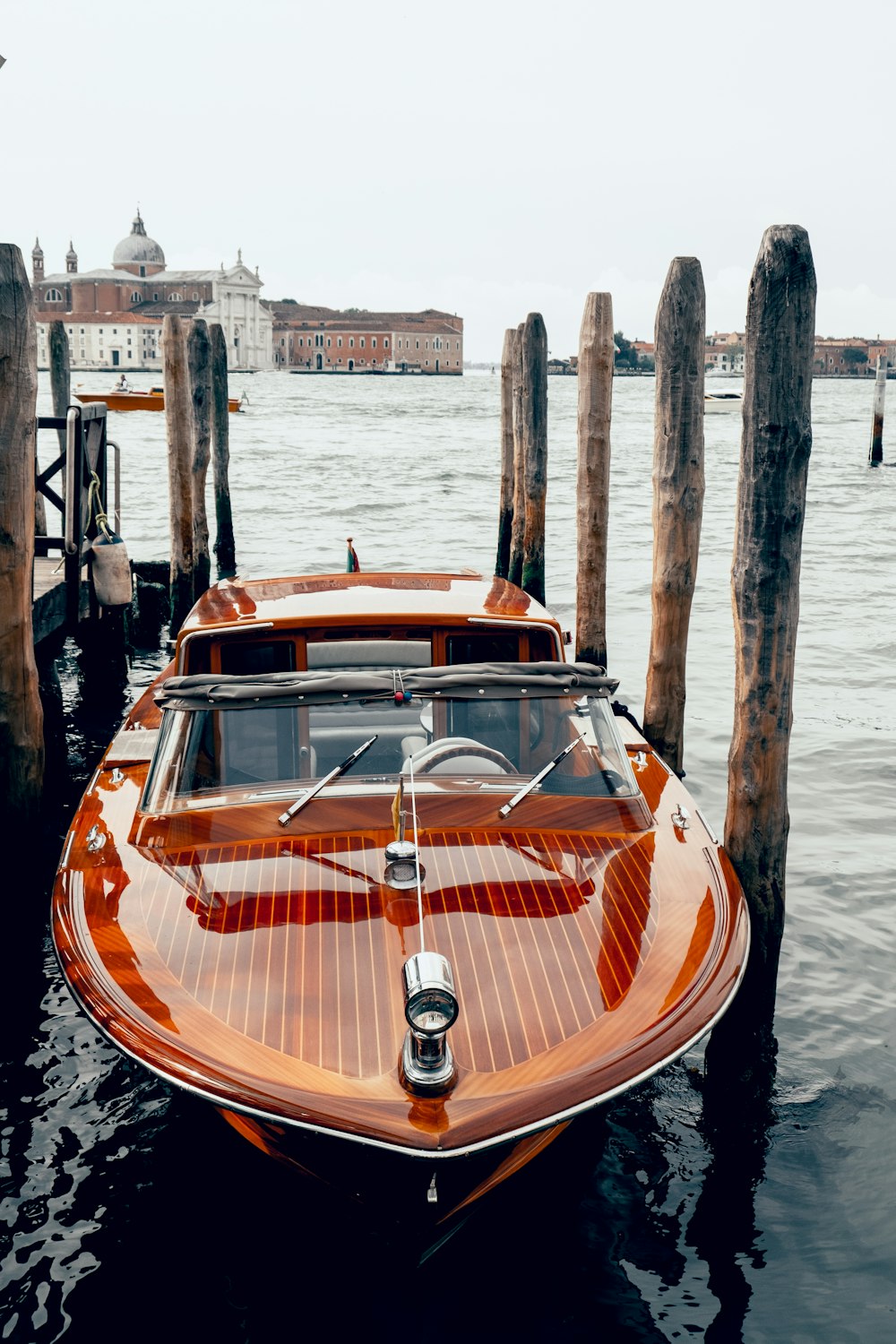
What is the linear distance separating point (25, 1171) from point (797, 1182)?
264 cm

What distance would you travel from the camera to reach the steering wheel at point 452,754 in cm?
447

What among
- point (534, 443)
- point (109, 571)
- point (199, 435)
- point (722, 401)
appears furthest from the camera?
point (722, 401)

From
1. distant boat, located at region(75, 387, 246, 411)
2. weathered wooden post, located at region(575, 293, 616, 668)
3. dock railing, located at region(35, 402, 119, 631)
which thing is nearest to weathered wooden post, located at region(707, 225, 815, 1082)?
weathered wooden post, located at region(575, 293, 616, 668)

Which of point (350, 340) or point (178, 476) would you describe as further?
point (350, 340)

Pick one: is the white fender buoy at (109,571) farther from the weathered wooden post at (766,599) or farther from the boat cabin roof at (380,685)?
the weathered wooden post at (766,599)

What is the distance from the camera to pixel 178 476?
11383mm

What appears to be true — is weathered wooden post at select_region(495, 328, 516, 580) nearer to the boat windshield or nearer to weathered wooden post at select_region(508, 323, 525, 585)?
weathered wooden post at select_region(508, 323, 525, 585)

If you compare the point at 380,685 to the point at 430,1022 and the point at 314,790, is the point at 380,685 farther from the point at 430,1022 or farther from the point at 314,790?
the point at 430,1022

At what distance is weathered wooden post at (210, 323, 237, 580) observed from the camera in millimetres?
15602

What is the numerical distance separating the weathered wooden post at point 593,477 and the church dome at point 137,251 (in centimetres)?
13543

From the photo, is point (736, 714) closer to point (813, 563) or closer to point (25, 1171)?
point (25, 1171)

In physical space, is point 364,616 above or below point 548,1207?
above

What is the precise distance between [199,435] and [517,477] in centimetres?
325

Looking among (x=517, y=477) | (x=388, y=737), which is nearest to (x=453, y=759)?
(x=388, y=737)
